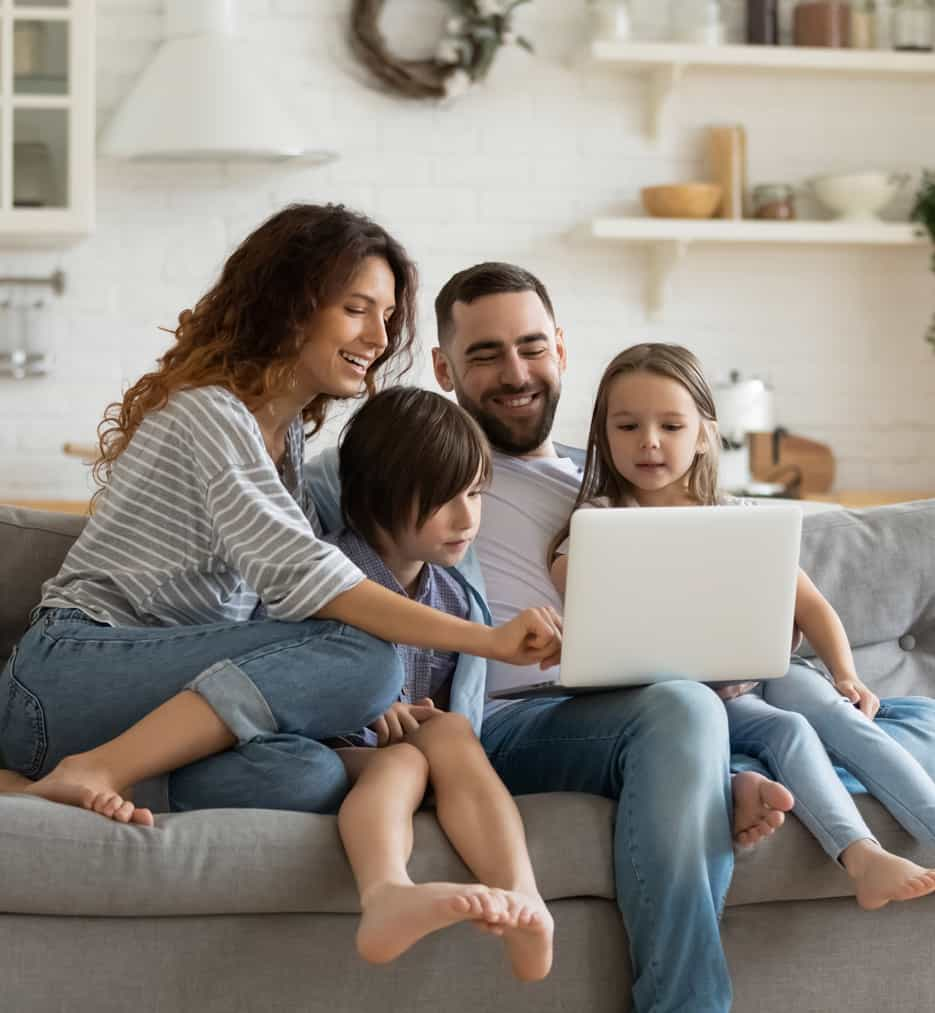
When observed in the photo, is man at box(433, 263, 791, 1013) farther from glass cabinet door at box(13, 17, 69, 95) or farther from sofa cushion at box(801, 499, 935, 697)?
glass cabinet door at box(13, 17, 69, 95)

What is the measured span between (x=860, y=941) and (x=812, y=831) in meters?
0.16

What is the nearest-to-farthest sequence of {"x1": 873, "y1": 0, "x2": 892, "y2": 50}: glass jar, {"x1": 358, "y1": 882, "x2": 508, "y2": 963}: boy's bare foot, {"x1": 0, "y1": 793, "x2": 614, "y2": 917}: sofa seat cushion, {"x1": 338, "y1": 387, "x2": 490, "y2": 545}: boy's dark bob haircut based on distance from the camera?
{"x1": 358, "y1": 882, "x2": 508, "y2": 963}: boy's bare foot < {"x1": 0, "y1": 793, "x2": 614, "y2": 917}: sofa seat cushion < {"x1": 338, "y1": 387, "x2": 490, "y2": 545}: boy's dark bob haircut < {"x1": 873, "y1": 0, "x2": 892, "y2": 50}: glass jar

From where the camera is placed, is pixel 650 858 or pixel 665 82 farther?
pixel 665 82

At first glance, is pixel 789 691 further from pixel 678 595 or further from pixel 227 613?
pixel 227 613

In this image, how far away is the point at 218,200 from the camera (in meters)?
4.23

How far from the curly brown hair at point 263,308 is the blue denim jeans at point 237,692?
0.30 m

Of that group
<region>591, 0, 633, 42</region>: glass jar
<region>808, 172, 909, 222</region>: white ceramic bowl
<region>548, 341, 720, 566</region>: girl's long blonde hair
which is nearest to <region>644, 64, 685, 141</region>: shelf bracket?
<region>591, 0, 633, 42</region>: glass jar

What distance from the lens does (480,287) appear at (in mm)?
2363

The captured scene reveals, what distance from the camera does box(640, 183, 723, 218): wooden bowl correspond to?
416 centimetres

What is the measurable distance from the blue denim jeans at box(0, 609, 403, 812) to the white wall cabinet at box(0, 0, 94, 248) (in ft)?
7.52

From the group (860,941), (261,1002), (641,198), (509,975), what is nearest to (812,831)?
(860,941)

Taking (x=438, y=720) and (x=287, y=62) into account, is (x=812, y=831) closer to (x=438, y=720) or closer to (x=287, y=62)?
(x=438, y=720)

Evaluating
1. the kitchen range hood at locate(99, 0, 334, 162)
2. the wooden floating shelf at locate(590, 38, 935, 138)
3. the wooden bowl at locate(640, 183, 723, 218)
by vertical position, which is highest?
the wooden floating shelf at locate(590, 38, 935, 138)

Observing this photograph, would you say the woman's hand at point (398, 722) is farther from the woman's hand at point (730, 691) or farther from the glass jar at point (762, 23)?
the glass jar at point (762, 23)
